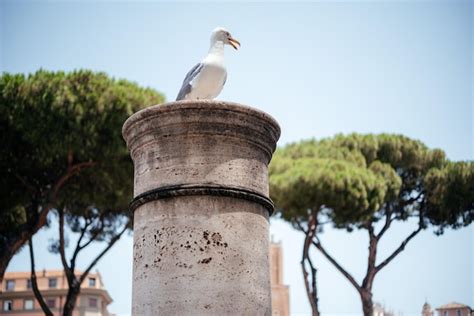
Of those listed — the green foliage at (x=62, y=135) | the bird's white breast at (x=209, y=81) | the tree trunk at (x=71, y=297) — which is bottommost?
the tree trunk at (x=71, y=297)

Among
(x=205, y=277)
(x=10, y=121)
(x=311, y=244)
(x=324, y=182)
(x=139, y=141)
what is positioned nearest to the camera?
(x=205, y=277)

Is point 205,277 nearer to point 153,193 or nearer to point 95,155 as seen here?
point 153,193

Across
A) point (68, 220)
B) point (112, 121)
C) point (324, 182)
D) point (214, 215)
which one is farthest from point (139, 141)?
point (68, 220)

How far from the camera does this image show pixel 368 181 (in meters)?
20.6

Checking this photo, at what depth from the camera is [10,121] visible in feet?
54.5

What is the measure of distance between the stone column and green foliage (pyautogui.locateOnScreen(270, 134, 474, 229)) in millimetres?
15666

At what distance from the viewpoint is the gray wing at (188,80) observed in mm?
5277

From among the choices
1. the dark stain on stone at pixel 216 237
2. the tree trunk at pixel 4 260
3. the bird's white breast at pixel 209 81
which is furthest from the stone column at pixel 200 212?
the tree trunk at pixel 4 260

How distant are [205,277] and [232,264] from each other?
0.19 metres

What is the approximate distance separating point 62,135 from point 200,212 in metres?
12.9

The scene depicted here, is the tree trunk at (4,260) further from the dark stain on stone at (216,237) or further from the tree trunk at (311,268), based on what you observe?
the dark stain on stone at (216,237)

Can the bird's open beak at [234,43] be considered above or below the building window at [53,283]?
below

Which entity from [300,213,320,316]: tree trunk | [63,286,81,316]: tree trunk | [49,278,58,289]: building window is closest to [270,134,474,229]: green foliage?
[300,213,320,316]: tree trunk

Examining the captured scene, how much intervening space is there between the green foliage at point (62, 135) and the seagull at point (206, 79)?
1135 centimetres
